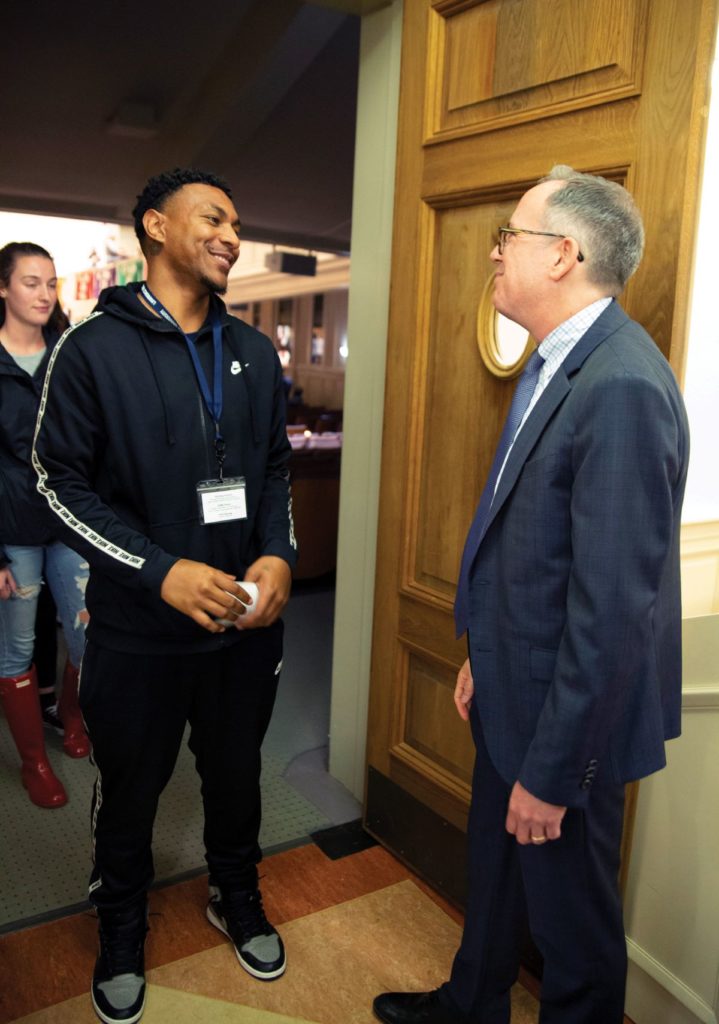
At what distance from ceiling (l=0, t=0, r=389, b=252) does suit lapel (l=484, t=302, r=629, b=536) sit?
407cm

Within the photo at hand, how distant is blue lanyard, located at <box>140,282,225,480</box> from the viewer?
168cm

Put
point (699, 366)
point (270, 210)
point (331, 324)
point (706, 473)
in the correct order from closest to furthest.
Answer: point (699, 366)
point (706, 473)
point (270, 210)
point (331, 324)

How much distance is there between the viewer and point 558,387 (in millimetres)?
1271

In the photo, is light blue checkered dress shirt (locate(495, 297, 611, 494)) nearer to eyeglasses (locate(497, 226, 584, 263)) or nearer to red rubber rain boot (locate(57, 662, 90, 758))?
eyeglasses (locate(497, 226, 584, 263))

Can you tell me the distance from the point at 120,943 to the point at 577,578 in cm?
134

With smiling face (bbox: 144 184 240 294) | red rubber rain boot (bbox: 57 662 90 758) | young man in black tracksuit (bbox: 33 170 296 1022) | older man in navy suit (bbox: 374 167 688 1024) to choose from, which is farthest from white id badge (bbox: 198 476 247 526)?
red rubber rain boot (bbox: 57 662 90 758)

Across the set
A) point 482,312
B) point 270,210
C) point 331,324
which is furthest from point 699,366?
point 331,324

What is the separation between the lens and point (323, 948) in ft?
6.50

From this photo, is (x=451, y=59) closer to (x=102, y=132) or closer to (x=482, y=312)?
(x=482, y=312)

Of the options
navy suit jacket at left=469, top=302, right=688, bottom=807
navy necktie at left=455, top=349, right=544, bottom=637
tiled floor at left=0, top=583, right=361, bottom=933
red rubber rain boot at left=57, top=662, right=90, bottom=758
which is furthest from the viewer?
red rubber rain boot at left=57, top=662, right=90, bottom=758

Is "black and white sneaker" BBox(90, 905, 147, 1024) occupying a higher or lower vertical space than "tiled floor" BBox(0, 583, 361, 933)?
higher

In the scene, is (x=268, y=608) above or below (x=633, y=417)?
below

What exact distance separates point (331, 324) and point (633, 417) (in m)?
13.3

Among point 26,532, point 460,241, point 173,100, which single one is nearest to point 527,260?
point 460,241
